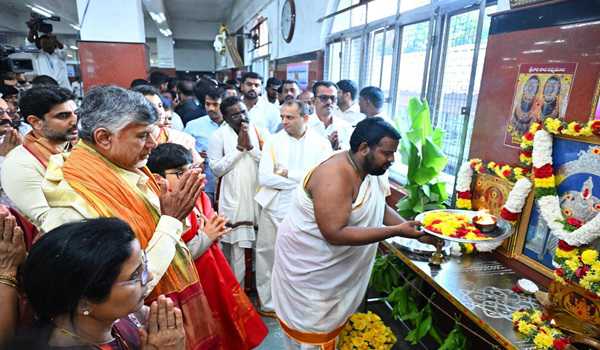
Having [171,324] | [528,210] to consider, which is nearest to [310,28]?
[528,210]

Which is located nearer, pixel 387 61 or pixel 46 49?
pixel 387 61

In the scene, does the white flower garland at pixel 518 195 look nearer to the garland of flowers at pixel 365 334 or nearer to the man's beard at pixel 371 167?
the man's beard at pixel 371 167

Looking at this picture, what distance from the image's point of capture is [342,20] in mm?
5262

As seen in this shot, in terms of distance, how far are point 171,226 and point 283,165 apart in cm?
167

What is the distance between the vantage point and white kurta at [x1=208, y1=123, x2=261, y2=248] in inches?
121

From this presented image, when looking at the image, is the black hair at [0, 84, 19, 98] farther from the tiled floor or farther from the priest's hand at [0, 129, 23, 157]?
the tiled floor

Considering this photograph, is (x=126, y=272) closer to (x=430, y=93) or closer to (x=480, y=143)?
(x=480, y=143)

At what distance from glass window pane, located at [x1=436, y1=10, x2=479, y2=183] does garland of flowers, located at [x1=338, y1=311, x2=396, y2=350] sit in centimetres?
151

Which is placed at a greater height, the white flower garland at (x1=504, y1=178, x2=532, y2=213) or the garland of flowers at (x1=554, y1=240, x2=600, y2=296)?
the white flower garland at (x1=504, y1=178, x2=532, y2=213)

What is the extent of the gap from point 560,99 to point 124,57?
20.2 ft

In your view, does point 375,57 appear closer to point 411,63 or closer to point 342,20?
point 411,63

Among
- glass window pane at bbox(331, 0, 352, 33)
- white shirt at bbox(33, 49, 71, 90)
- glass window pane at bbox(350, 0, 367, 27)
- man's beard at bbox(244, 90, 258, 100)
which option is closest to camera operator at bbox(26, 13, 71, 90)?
white shirt at bbox(33, 49, 71, 90)

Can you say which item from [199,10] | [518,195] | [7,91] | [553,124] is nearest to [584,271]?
[518,195]

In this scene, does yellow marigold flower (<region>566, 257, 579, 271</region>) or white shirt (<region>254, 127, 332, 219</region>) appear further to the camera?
white shirt (<region>254, 127, 332, 219</region>)
